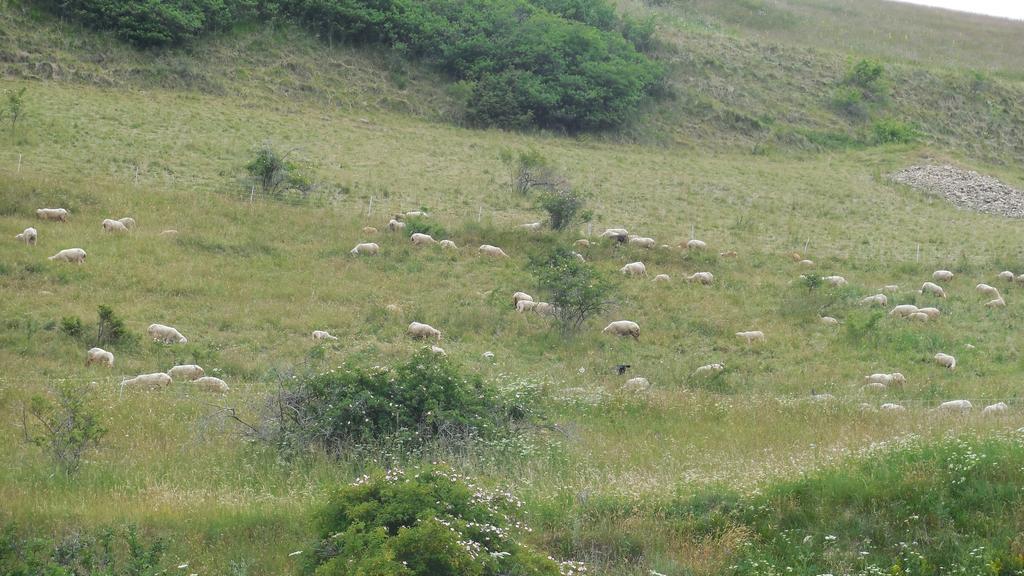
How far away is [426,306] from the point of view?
2308 centimetres

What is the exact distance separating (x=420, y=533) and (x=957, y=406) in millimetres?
11819

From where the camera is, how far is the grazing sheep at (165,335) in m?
19.1

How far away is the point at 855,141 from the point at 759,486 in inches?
2123

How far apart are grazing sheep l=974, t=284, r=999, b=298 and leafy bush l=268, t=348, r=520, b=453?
762 inches

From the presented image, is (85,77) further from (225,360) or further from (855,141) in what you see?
(855,141)

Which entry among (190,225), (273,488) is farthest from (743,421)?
(190,225)

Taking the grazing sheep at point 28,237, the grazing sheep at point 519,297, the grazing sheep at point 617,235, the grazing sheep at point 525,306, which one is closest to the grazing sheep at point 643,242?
the grazing sheep at point 617,235

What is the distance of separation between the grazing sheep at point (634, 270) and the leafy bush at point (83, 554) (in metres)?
19.6

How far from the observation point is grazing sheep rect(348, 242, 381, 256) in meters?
26.6

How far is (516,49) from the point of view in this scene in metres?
54.7

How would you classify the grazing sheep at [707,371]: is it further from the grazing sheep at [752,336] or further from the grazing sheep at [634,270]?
the grazing sheep at [634,270]

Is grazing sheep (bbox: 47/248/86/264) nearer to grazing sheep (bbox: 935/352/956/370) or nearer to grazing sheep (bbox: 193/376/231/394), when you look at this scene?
grazing sheep (bbox: 193/376/231/394)

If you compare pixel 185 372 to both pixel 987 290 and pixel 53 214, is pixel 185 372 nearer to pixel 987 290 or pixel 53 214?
pixel 53 214

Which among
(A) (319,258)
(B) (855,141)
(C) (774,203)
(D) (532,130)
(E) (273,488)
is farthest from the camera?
(B) (855,141)
